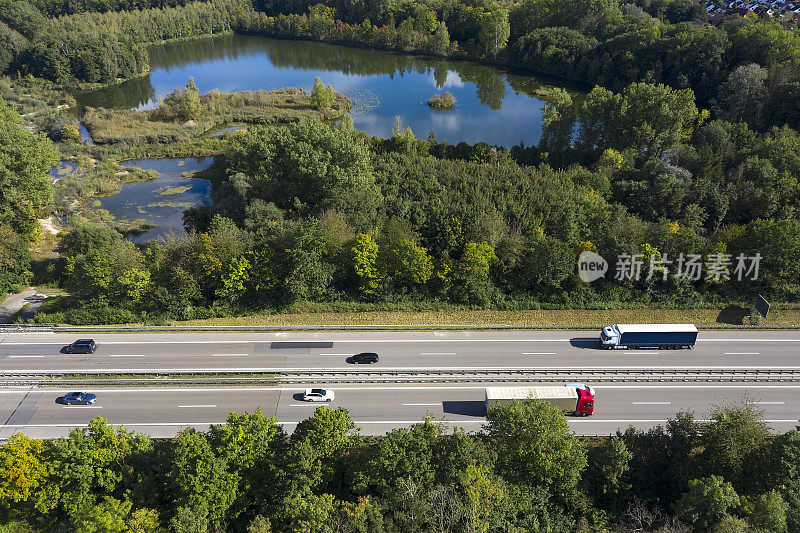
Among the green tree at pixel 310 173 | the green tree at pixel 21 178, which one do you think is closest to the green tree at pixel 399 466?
the green tree at pixel 310 173

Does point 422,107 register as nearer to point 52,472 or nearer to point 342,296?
point 342,296

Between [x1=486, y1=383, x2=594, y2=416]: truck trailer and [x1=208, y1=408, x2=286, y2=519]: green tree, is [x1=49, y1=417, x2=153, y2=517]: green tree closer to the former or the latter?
[x1=208, y1=408, x2=286, y2=519]: green tree

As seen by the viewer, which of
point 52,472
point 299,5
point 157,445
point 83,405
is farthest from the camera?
point 299,5

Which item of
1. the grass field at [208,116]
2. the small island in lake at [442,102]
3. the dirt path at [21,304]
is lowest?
the dirt path at [21,304]

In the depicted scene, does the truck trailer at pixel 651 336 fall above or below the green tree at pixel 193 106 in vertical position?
below

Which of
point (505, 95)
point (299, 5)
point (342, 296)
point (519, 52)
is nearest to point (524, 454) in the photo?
point (342, 296)

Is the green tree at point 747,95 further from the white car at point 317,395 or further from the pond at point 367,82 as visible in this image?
the white car at point 317,395

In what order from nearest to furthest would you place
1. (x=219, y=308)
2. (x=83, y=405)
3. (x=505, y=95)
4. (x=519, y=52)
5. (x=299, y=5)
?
(x=83, y=405)
(x=219, y=308)
(x=505, y=95)
(x=519, y=52)
(x=299, y=5)
